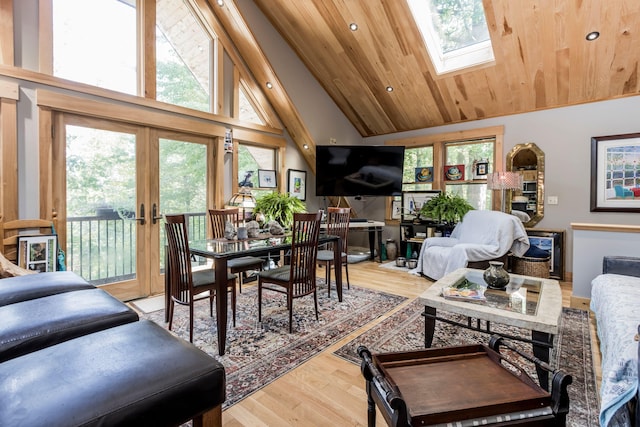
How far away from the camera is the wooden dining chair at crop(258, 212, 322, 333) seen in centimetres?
272

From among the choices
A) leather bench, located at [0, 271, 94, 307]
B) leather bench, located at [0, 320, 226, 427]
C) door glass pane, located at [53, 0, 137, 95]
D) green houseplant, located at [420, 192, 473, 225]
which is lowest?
leather bench, located at [0, 320, 226, 427]

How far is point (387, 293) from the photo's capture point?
148 inches

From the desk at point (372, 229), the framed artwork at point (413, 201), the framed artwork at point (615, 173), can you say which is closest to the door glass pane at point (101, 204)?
the desk at point (372, 229)

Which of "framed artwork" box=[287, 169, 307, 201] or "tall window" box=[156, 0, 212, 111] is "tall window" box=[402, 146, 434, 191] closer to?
"framed artwork" box=[287, 169, 307, 201]

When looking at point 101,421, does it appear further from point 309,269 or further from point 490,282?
point 490,282

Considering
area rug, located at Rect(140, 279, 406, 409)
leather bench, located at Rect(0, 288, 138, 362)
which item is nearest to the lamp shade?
area rug, located at Rect(140, 279, 406, 409)

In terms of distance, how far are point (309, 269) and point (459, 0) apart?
371 centimetres

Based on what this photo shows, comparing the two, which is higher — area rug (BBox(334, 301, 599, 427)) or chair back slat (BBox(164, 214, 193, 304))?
chair back slat (BBox(164, 214, 193, 304))

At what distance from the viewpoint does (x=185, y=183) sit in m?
4.11

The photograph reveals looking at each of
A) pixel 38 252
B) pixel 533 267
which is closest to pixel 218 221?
pixel 38 252

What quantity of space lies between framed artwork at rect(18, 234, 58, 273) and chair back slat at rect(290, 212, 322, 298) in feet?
7.40

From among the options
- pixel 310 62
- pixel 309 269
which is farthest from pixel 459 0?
pixel 309 269

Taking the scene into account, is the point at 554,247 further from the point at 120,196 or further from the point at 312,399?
the point at 120,196

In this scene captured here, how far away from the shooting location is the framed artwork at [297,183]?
5383mm
